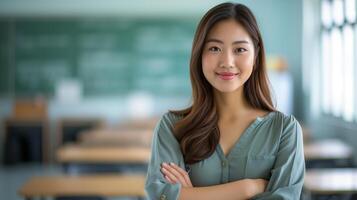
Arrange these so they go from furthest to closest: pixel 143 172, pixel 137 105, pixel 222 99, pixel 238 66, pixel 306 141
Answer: pixel 137 105
pixel 306 141
pixel 143 172
pixel 222 99
pixel 238 66

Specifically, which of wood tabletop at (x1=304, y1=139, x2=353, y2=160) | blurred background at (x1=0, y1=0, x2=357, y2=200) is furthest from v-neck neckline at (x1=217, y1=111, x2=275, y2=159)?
blurred background at (x1=0, y1=0, x2=357, y2=200)

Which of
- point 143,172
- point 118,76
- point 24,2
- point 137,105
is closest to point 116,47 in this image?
point 118,76

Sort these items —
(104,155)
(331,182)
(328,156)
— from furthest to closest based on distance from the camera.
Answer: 1. (104,155)
2. (328,156)
3. (331,182)

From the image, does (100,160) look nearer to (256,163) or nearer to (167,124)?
(167,124)

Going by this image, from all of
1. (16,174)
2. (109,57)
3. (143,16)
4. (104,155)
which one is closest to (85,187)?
(104,155)

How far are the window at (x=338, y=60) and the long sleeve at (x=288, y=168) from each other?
15.2 ft

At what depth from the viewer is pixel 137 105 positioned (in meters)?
9.05

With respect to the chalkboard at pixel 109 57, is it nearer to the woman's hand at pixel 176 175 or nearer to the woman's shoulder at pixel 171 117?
the woman's shoulder at pixel 171 117

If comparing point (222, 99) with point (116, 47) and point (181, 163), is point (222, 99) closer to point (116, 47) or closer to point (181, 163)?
point (181, 163)

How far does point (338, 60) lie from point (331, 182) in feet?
10.9

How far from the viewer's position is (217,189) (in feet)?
5.32

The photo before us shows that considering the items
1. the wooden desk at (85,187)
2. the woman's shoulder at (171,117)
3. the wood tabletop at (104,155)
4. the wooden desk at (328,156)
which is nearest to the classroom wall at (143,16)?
the wood tabletop at (104,155)

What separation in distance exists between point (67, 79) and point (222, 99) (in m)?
7.79

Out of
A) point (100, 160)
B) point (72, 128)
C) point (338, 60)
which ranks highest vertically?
point (338, 60)
